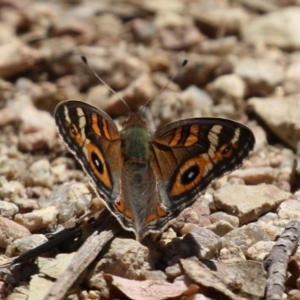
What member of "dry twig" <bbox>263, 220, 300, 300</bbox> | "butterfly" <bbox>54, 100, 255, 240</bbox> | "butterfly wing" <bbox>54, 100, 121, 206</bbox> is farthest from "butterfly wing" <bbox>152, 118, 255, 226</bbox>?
"dry twig" <bbox>263, 220, 300, 300</bbox>

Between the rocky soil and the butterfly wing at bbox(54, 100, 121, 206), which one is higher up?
the butterfly wing at bbox(54, 100, 121, 206)

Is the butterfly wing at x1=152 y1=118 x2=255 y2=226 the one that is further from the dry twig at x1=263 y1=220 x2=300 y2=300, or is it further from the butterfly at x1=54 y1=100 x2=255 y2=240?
the dry twig at x1=263 y1=220 x2=300 y2=300

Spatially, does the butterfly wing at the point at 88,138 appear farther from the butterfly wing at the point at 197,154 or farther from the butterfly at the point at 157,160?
the butterfly wing at the point at 197,154

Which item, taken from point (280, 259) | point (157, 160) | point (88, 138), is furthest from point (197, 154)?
point (280, 259)

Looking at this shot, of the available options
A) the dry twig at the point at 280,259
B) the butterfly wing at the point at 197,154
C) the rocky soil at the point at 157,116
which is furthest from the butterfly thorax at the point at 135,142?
the dry twig at the point at 280,259

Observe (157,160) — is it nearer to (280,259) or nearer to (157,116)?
(280,259)
